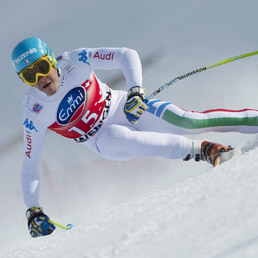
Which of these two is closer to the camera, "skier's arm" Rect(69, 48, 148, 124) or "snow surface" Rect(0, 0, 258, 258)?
"skier's arm" Rect(69, 48, 148, 124)

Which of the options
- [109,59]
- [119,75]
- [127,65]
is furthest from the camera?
[119,75]

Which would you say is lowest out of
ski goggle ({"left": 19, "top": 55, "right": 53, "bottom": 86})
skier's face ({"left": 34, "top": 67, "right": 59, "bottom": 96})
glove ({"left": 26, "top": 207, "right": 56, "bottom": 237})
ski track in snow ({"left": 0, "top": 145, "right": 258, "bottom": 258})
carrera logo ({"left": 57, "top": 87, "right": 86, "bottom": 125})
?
ski track in snow ({"left": 0, "top": 145, "right": 258, "bottom": 258})

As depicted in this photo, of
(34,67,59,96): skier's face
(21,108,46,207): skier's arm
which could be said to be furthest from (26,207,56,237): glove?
(34,67,59,96): skier's face

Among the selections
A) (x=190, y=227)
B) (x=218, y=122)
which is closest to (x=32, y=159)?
(x=218, y=122)

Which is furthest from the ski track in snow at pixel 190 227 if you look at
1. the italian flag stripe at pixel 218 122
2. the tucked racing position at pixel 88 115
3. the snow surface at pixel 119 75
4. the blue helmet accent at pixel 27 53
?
the snow surface at pixel 119 75

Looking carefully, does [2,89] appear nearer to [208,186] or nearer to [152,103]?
[152,103]

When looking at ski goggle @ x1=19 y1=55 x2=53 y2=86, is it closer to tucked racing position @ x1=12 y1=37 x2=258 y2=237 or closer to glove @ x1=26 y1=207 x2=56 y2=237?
tucked racing position @ x1=12 y1=37 x2=258 y2=237

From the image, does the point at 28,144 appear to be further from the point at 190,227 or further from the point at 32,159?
the point at 190,227

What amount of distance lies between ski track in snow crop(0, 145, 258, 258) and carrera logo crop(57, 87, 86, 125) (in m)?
1.43

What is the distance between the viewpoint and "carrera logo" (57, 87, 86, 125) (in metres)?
3.54

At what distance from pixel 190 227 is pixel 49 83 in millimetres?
2096

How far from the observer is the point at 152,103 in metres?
3.67

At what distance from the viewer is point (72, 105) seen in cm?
354

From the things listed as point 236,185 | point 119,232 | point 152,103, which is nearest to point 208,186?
point 236,185
